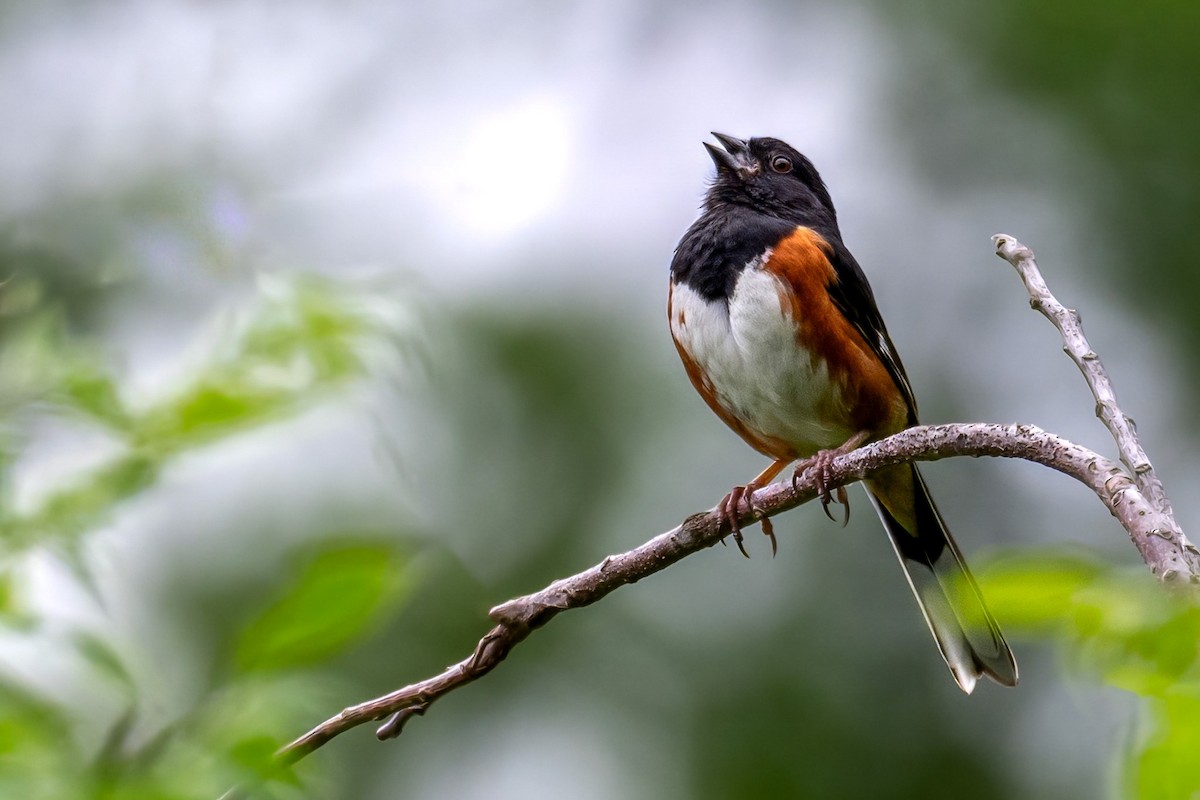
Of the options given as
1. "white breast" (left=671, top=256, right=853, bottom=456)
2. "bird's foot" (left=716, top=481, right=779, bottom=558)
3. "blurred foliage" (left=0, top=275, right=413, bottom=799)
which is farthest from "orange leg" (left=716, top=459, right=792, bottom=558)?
"blurred foliage" (left=0, top=275, right=413, bottom=799)

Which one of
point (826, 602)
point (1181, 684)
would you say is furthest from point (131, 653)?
point (826, 602)

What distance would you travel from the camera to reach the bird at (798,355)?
3.62 m

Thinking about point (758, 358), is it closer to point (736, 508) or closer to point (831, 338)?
point (831, 338)

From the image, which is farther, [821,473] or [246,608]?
[821,473]

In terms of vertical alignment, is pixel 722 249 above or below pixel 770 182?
below

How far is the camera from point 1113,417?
1.55 metres

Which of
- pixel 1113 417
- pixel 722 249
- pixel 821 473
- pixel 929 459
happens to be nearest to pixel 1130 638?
pixel 1113 417

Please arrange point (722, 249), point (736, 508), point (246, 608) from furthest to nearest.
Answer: point (722, 249) < point (736, 508) < point (246, 608)

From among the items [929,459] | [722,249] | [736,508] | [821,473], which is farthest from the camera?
[722,249]

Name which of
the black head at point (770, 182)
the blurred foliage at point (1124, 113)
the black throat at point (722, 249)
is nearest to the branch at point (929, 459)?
the black throat at point (722, 249)

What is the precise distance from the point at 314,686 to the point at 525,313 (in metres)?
6.76

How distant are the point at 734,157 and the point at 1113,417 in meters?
2.99

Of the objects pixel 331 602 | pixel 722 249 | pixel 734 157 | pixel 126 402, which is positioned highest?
pixel 734 157

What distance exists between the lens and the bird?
362 cm
